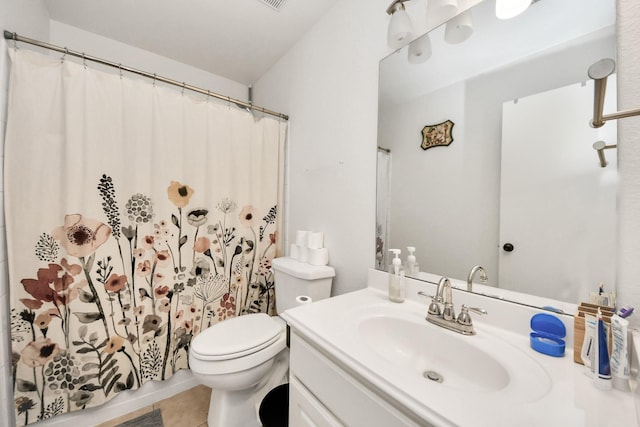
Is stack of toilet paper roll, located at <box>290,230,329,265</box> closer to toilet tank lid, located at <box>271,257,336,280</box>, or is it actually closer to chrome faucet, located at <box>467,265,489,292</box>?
toilet tank lid, located at <box>271,257,336,280</box>

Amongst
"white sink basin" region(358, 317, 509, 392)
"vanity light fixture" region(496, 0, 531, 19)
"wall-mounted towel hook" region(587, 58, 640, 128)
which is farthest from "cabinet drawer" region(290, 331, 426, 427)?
"vanity light fixture" region(496, 0, 531, 19)

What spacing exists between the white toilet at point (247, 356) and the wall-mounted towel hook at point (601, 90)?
3.67 ft

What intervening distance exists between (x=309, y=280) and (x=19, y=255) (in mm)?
1303

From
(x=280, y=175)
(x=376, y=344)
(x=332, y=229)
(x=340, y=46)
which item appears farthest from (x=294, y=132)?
(x=376, y=344)

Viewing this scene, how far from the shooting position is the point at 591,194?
0.65m

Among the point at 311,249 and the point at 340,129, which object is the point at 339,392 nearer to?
the point at 311,249

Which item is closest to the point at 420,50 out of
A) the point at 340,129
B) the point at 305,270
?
the point at 340,129

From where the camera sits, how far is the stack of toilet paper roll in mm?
1394

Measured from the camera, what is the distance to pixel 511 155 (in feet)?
2.59

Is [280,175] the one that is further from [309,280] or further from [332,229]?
[309,280]

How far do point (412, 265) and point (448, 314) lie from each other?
0.27 m

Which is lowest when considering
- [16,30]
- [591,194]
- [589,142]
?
[591,194]

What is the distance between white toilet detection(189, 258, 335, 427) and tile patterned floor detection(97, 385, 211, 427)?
140 mm

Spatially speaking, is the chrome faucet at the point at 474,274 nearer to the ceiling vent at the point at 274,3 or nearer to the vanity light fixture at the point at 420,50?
the vanity light fixture at the point at 420,50
